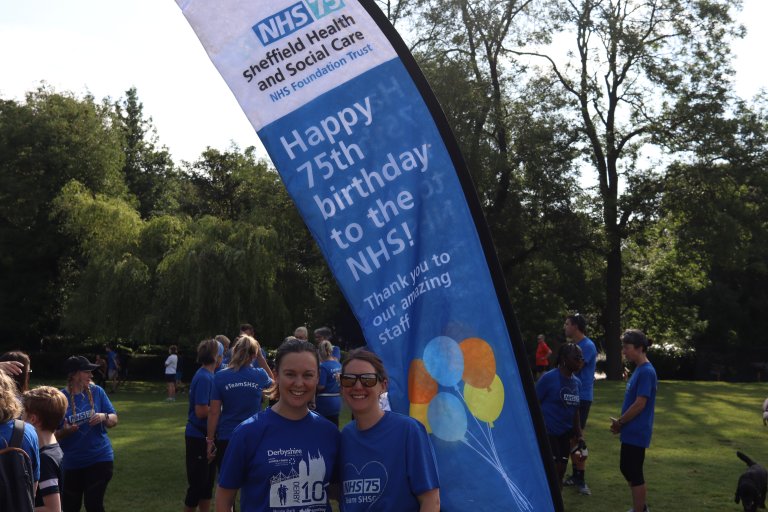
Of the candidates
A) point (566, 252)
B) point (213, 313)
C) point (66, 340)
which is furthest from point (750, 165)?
point (66, 340)

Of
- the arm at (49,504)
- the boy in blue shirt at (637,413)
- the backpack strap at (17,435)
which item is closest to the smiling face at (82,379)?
the arm at (49,504)

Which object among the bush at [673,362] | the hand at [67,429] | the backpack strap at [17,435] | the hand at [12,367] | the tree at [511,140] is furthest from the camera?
the bush at [673,362]

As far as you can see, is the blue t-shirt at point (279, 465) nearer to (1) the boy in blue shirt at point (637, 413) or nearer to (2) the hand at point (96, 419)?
(2) the hand at point (96, 419)

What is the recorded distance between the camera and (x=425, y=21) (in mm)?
31391

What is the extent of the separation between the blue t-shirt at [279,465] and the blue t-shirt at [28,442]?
4.51 ft

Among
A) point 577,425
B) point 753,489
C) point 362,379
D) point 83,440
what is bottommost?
point 753,489

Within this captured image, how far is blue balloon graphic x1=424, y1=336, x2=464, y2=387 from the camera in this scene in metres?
3.32

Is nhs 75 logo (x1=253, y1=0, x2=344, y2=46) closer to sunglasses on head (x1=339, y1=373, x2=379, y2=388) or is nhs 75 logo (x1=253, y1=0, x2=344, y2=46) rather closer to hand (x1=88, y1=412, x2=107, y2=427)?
sunglasses on head (x1=339, y1=373, x2=379, y2=388)

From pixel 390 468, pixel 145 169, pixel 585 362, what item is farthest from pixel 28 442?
pixel 145 169

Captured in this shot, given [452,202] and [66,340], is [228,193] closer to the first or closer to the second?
[66,340]

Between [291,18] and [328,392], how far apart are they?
302 inches

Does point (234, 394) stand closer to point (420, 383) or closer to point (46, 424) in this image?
point (46, 424)

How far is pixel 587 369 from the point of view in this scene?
9.54 metres

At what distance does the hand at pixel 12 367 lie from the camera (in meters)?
5.69
